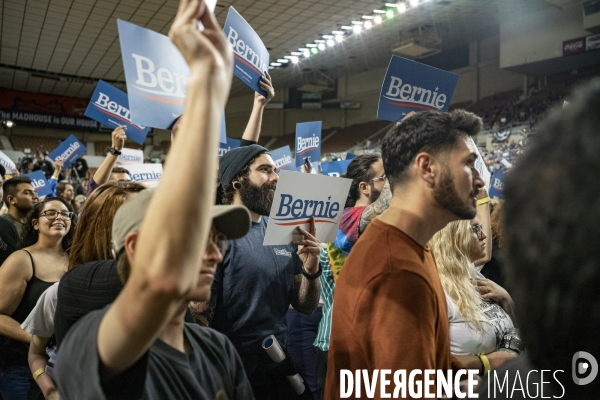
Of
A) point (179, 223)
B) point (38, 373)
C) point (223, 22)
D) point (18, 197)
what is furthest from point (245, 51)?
point (223, 22)

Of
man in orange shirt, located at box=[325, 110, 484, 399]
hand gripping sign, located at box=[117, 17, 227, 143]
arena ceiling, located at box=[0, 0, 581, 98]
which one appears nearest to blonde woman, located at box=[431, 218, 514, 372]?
man in orange shirt, located at box=[325, 110, 484, 399]

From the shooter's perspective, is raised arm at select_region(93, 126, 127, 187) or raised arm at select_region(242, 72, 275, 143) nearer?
raised arm at select_region(242, 72, 275, 143)

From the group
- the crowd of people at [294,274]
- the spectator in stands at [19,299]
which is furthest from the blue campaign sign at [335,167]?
the spectator in stands at [19,299]

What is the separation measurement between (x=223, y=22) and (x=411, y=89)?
11.3 meters

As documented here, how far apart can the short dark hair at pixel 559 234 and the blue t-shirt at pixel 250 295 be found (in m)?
1.86

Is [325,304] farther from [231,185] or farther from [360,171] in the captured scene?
[360,171]

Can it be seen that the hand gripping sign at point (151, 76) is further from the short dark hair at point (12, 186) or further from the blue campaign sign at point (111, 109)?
the short dark hair at point (12, 186)

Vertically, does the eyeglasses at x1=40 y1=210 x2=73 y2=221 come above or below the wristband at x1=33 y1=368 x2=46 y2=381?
above

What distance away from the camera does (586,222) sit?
0.51 m

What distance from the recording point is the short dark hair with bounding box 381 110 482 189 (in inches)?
65.0

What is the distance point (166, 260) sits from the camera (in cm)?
75

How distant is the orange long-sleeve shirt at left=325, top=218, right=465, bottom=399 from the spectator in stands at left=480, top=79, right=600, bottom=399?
0.70 m

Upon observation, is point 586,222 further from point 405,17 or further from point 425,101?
point 405,17

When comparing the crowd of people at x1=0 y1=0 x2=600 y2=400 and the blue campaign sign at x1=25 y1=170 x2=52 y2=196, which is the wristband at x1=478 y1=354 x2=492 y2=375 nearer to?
the crowd of people at x1=0 y1=0 x2=600 y2=400
